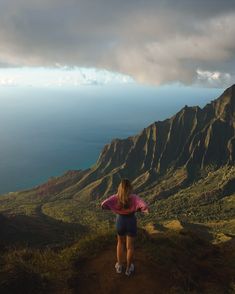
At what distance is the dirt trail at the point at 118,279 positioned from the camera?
1536 centimetres

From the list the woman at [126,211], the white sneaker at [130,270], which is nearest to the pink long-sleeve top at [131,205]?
the woman at [126,211]

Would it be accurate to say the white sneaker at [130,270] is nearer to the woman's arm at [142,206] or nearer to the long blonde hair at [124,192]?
the woman's arm at [142,206]

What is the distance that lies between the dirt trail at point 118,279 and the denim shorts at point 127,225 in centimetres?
168

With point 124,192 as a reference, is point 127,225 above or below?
below

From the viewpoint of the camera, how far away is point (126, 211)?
656 inches

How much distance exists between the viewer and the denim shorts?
16.7m

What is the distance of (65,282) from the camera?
52.1ft

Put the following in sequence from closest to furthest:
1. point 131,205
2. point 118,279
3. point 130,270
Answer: point 118,279 < point 130,270 < point 131,205

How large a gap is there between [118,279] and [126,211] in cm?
278

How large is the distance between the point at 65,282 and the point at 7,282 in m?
2.35

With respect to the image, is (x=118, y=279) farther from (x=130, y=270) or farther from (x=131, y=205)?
(x=131, y=205)

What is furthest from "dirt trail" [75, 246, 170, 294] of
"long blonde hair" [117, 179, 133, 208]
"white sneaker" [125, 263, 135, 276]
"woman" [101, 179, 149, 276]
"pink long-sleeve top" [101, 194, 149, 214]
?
"long blonde hair" [117, 179, 133, 208]

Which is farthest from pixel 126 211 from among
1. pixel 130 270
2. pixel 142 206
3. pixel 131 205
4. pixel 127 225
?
pixel 130 270

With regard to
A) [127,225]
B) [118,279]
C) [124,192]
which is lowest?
[118,279]
